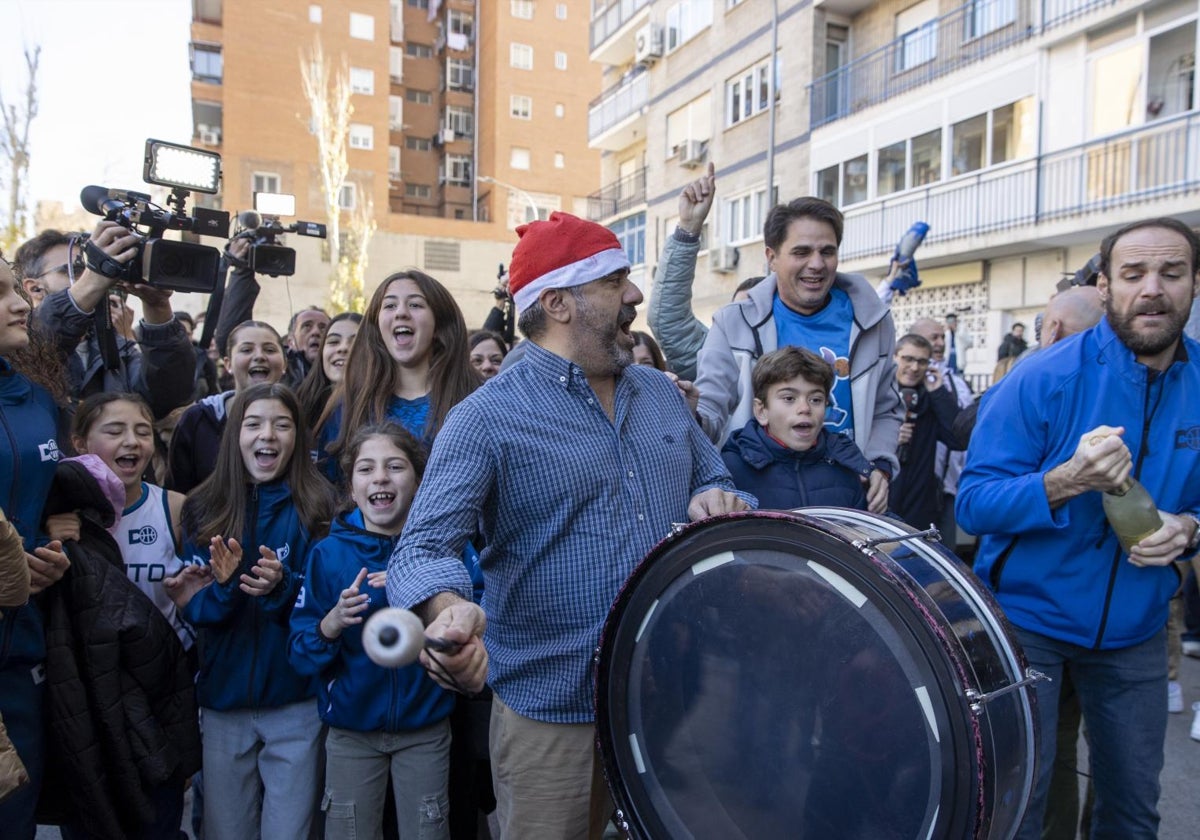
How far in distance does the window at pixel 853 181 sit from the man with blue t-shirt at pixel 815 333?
17111mm

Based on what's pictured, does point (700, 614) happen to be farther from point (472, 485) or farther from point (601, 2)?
point (601, 2)

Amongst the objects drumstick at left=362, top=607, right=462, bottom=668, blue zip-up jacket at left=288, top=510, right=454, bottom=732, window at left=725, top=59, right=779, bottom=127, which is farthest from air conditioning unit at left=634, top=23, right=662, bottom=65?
drumstick at left=362, top=607, right=462, bottom=668

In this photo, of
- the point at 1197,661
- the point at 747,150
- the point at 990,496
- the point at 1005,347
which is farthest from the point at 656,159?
the point at 990,496

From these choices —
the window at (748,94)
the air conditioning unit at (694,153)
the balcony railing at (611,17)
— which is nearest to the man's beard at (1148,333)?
the window at (748,94)

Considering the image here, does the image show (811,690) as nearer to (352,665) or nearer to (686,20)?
(352,665)

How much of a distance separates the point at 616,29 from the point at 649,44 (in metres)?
3.51

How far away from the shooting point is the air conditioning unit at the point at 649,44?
27531 millimetres

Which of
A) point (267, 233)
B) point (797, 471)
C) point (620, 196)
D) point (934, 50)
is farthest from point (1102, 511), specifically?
point (620, 196)

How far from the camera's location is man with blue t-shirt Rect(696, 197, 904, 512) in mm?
3654

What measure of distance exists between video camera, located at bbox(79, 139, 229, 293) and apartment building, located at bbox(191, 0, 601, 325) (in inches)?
1158

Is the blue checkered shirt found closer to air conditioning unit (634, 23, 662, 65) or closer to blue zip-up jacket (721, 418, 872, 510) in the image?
blue zip-up jacket (721, 418, 872, 510)

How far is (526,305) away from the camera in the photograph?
2.48 metres

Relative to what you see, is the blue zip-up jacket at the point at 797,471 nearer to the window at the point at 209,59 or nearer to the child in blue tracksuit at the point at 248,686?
the child in blue tracksuit at the point at 248,686

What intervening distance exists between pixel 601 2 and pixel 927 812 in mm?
34773
